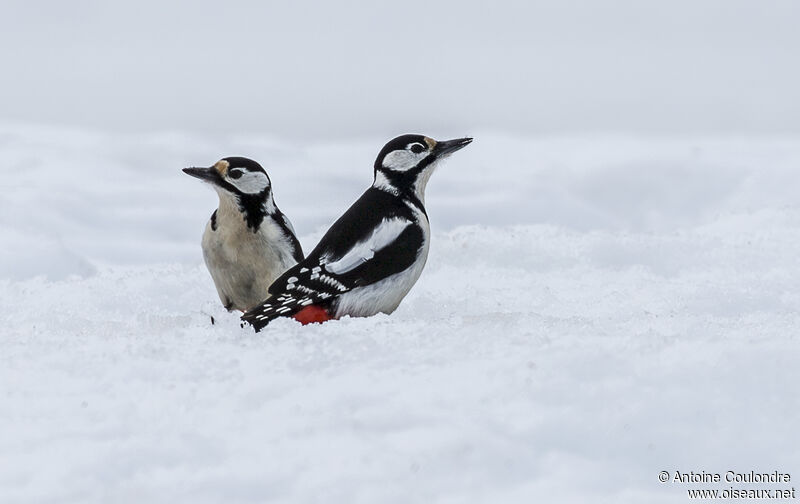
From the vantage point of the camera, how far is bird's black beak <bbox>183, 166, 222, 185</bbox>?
5.12 m

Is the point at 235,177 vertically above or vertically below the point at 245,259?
above

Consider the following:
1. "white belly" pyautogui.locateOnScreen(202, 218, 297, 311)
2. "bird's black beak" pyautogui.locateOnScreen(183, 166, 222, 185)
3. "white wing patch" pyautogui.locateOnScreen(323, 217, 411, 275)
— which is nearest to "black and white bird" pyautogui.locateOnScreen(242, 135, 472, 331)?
"white wing patch" pyautogui.locateOnScreen(323, 217, 411, 275)

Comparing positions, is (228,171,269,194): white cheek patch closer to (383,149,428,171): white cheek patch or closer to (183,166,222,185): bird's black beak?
(183,166,222,185): bird's black beak

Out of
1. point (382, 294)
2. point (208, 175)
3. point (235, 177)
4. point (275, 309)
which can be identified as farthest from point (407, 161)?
point (275, 309)

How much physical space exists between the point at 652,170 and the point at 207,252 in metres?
6.32

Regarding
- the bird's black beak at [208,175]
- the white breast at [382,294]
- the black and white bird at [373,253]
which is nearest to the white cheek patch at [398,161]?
the black and white bird at [373,253]

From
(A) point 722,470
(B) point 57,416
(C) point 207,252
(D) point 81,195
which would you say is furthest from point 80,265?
(A) point 722,470

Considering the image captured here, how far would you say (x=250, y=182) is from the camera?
205 inches

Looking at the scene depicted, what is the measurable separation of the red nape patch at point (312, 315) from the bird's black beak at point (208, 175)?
2.96 ft

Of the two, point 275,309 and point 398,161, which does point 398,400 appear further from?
point 398,161

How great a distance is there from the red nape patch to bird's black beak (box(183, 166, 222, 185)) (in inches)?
35.5

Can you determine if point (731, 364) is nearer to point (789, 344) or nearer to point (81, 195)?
point (789, 344)

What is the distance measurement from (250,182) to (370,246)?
758 mm

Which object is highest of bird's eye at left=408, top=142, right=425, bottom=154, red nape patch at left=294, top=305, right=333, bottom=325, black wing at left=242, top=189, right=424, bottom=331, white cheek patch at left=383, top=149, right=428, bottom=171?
bird's eye at left=408, top=142, right=425, bottom=154
